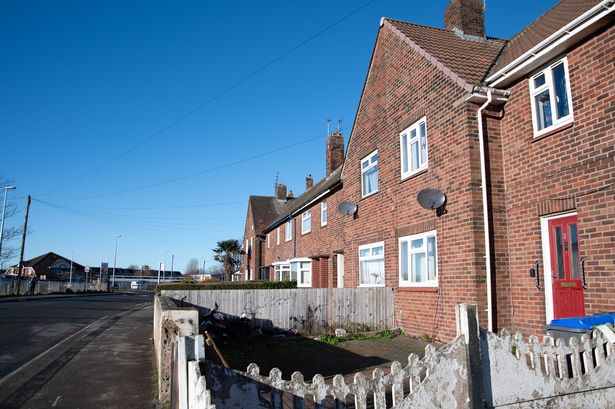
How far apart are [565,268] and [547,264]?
1.24 ft

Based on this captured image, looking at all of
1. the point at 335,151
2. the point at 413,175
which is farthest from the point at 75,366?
the point at 335,151

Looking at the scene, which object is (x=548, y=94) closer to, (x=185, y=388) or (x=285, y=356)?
(x=285, y=356)

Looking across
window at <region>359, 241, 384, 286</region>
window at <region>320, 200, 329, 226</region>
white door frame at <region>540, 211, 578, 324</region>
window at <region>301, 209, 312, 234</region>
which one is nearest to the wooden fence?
window at <region>359, 241, 384, 286</region>

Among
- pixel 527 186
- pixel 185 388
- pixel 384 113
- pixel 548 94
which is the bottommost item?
pixel 185 388

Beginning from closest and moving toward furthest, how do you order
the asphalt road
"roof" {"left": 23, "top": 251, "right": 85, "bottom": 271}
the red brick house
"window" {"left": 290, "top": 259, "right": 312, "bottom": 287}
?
the asphalt road < the red brick house < "window" {"left": 290, "top": 259, "right": 312, "bottom": 287} < "roof" {"left": 23, "top": 251, "right": 85, "bottom": 271}

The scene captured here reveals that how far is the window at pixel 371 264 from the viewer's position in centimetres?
1341

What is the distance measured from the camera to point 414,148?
1205 centimetres

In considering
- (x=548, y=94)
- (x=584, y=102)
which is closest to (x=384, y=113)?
(x=548, y=94)

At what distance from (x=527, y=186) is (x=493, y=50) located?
535 cm

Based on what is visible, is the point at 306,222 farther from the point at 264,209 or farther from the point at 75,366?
the point at 264,209

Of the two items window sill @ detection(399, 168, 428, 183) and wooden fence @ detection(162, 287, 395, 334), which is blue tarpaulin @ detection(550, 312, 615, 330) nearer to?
window sill @ detection(399, 168, 428, 183)

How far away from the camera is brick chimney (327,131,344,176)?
25141 mm

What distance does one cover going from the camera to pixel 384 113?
1375cm

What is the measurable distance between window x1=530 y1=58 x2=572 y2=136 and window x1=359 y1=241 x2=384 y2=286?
568 centimetres
